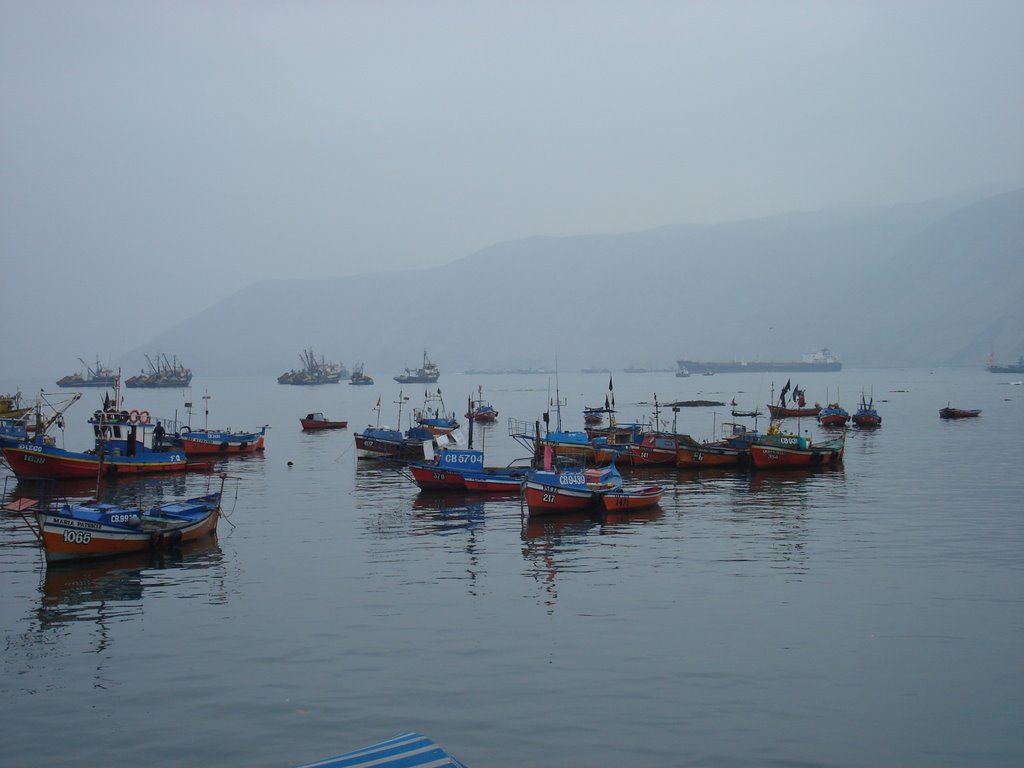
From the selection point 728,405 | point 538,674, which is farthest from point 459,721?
point 728,405

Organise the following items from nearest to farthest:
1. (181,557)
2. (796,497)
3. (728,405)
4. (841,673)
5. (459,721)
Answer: (459,721)
(841,673)
(181,557)
(796,497)
(728,405)

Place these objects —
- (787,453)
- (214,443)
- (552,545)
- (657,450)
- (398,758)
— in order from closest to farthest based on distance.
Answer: (398,758) < (552,545) < (787,453) < (657,450) < (214,443)

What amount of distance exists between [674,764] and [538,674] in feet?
17.1

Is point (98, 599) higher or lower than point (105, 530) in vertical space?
lower

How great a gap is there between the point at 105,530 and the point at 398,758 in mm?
24111

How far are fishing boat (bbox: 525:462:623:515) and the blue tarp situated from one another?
30945 millimetres

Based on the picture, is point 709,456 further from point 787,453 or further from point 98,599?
point 98,599

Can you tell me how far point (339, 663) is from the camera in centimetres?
2317

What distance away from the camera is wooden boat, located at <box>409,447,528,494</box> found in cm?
5378

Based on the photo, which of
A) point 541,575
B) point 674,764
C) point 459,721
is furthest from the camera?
point 541,575

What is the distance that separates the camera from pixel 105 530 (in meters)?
33.9

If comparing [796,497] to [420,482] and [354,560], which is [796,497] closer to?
[420,482]

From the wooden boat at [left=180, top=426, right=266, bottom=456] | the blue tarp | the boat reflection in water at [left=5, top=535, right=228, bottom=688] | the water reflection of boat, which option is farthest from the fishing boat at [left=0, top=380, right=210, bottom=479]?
the blue tarp

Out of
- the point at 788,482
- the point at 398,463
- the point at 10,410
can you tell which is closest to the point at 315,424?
the point at 10,410
